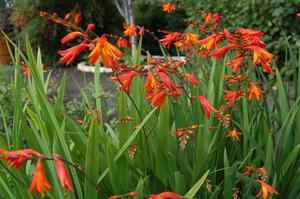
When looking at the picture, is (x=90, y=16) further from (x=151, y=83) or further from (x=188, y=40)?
(x=151, y=83)

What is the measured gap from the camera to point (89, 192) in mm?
1403

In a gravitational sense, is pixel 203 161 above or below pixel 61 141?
below

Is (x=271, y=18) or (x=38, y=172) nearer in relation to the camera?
(x=38, y=172)

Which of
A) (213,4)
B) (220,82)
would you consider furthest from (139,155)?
(213,4)

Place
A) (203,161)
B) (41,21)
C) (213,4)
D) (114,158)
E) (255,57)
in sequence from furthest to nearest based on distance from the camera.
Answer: (41,21) → (213,4) → (203,161) → (114,158) → (255,57)

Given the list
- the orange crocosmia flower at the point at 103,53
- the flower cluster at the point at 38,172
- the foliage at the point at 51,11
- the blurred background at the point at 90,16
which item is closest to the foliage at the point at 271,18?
the blurred background at the point at 90,16

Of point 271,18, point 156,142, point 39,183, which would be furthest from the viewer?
point 271,18

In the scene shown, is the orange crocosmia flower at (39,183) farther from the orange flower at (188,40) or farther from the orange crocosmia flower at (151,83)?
the orange flower at (188,40)

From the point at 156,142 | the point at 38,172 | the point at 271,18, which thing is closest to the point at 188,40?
the point at 156,142

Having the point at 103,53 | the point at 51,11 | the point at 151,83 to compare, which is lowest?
the point at 151,83

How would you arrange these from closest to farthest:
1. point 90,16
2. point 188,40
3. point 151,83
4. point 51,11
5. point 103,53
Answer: point 103,53, point 151,83, point 188,40, point 90,16, point 51,11

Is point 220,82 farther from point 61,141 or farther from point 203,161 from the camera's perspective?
point 61,141

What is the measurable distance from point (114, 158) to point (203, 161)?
334mm

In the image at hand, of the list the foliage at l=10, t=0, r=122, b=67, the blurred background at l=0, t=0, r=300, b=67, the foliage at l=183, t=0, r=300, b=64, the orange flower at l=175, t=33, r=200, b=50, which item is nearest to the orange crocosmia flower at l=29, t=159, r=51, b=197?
the orange flower at l=175, t=33, r=200, b=50
